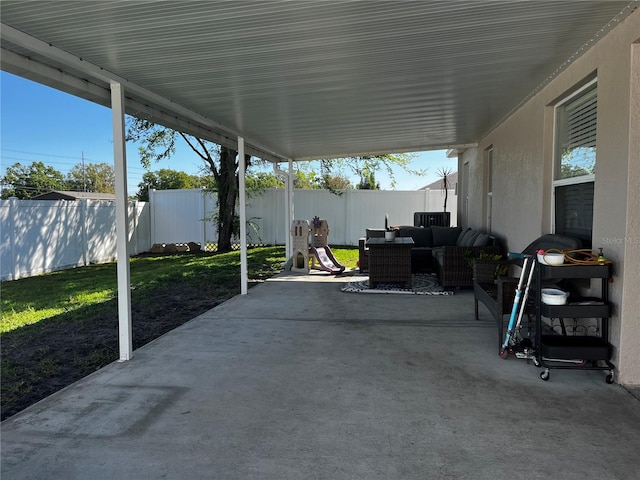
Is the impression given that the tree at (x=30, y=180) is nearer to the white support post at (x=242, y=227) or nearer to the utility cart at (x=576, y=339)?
the white support post at (x=242, y=227)

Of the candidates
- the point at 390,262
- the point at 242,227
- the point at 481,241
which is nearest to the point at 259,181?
the point at 242,227

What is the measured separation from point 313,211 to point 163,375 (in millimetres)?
10844

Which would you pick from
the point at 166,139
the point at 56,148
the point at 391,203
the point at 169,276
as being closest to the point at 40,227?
the point at 169,276

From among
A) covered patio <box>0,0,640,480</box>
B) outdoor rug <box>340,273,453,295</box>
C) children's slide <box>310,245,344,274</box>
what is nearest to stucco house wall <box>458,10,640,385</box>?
covered patio <box>0,0,640,480</box>

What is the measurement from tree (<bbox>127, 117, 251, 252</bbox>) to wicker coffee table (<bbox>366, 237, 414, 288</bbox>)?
A: 6.78 m

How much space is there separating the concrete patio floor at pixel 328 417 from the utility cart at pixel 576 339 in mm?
136

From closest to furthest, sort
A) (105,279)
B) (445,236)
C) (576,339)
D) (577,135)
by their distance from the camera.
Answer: (576,339) → (577,135) → (105,279) → (445,236)

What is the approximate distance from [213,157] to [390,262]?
8.13 metres

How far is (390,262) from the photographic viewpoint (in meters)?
6.79

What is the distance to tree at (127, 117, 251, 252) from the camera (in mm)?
12406

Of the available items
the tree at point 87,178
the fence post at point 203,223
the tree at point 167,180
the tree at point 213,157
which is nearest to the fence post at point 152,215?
the tree at point 213,157

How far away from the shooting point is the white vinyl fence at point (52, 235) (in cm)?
793

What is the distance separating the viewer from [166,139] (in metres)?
12.7

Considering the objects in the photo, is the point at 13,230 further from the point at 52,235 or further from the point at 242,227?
the point at 242,227
